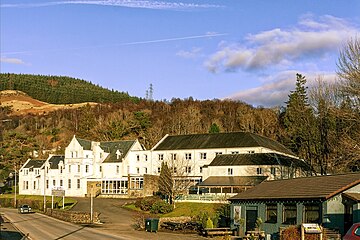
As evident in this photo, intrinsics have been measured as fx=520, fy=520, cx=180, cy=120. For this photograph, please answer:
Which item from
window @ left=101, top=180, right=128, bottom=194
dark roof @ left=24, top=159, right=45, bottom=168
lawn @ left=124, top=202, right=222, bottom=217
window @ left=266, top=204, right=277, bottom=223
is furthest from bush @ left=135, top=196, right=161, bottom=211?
dark roof @ left=24, top=159, right=45, bottom=168

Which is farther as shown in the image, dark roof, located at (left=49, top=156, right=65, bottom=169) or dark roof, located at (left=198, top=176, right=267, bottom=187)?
dark roof, located at (left=49, top=156, right=65, bottom=169)

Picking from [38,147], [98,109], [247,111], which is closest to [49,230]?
[38,147]

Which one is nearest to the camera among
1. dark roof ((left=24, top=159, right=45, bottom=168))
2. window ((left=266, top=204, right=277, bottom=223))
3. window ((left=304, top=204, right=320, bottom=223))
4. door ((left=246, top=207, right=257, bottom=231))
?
window ((left=304, top=204, right=320, bottom=223))

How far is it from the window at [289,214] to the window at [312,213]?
3.03 ft

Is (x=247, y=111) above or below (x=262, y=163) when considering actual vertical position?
above

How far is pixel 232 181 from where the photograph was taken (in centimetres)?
6719

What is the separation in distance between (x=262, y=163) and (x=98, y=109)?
110312 millimetres

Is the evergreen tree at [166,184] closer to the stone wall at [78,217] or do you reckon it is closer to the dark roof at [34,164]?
the stone wall at [78,217]

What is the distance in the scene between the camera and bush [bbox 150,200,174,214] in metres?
59.2

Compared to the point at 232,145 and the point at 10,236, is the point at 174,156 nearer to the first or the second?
the point at 232,145

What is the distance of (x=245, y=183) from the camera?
65.1 meters

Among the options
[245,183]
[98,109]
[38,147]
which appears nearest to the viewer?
[245,183]

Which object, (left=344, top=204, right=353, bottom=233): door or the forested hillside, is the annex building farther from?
(left=344, top=204, right=353, bottom=233): door

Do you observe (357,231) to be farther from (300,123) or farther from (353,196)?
(300,123)
